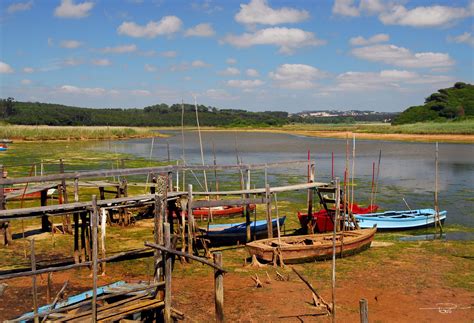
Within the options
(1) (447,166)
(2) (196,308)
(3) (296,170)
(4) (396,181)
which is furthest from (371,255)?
(1) (447,166)

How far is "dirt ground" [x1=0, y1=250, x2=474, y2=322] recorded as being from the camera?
37.7 feet

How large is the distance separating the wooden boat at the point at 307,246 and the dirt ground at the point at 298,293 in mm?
352

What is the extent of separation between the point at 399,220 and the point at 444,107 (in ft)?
336

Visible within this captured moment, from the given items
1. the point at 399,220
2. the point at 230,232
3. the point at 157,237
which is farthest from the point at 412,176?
the point at 157,237

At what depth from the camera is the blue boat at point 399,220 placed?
2012 centimetres

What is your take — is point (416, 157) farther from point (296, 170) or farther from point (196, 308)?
point (196, 308)

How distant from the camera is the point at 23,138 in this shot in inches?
2749

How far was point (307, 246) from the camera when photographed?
1541cm

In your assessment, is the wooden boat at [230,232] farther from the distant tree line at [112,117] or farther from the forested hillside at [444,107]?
the forested hillside at [444,107]

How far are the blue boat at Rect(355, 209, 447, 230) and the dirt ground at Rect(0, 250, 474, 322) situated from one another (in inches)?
172

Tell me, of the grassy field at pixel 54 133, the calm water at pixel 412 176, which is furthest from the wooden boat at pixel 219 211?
the grassy field at pixel 54 133

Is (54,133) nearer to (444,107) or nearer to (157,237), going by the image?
(157,237)

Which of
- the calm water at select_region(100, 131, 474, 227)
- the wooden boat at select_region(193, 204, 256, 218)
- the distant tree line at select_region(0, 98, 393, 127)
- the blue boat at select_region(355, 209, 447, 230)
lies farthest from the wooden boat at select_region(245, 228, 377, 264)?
the distant tree line at select_region(0, 98, 393, 127)

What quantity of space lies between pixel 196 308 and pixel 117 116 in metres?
130
